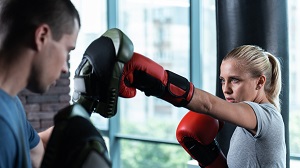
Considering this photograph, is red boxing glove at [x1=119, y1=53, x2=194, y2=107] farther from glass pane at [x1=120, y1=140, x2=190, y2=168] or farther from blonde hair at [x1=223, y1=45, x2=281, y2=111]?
glass pane at [x1=120, y1=140, x2=190, y2=168]

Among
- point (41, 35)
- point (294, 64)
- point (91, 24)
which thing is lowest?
point (294, 64)

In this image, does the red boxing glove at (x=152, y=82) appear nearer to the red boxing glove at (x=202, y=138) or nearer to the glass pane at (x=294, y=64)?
the red boxing glove at (x=202, y=138)

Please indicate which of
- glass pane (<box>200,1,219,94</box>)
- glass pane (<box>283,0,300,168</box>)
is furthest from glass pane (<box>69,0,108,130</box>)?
glass pane (<box>283,0,300,168</box>)

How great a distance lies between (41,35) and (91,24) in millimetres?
3680

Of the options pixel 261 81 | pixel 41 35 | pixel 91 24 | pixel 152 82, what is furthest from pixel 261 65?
pixel 91 24

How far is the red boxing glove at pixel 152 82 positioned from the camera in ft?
5.29

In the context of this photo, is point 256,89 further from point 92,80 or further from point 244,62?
point 92,80

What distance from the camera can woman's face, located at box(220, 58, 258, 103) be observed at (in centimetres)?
184

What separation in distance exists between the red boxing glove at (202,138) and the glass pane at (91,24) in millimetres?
2701

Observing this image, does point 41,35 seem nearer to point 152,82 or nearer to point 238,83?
point 152,82

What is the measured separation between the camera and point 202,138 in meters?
2.02

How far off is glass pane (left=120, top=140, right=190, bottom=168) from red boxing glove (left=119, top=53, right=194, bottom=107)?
8.42 feet

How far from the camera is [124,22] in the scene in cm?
460

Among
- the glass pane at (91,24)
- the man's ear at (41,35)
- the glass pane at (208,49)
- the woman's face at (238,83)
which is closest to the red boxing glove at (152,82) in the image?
the woman's face at (238,83)
